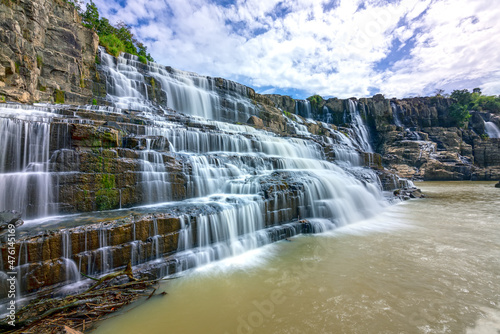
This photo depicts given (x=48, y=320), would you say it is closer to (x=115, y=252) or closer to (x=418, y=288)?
(x=115, y=252)

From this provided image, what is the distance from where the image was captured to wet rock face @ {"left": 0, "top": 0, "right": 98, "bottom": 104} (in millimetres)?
8523

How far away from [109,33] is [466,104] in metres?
45.6

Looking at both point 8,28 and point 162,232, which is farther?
point 8,28

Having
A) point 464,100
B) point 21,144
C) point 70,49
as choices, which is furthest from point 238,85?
point 464,100

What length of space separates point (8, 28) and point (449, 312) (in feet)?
52.4

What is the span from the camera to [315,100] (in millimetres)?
30297

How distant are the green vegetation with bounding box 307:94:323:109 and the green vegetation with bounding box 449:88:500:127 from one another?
18816 millimetres

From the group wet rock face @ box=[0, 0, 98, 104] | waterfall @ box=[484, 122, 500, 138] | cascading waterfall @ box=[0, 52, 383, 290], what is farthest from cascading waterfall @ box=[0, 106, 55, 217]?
waterfall @ box=[484, 122, 500, 138]

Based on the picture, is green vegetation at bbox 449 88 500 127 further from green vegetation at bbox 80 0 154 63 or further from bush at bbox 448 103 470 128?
green vegetation at bbox 80 0 154 63

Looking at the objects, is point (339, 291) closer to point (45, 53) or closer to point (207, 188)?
point (207, 188)

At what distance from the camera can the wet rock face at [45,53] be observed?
28.0ft

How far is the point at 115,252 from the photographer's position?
11.0 ft

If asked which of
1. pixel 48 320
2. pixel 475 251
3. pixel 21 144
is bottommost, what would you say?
pixel 475 251

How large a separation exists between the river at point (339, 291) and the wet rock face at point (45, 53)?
1105cm
